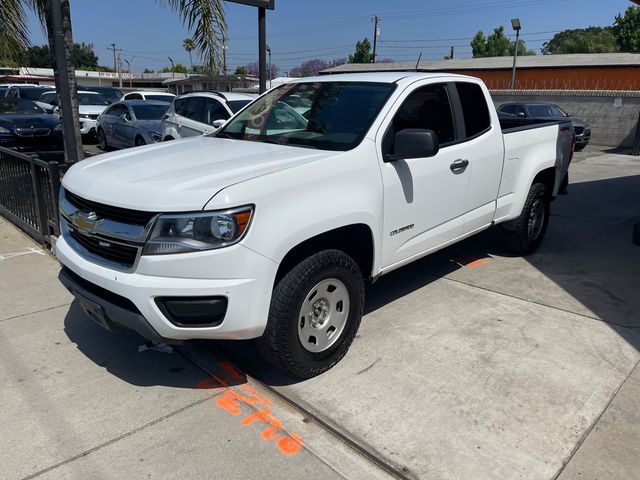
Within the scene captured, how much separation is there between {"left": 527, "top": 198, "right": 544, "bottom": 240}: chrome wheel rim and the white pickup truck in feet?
3.76

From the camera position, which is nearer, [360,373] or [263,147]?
[360,373]

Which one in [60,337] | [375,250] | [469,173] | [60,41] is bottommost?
[60,337]

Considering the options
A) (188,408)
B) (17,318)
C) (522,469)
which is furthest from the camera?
(17,318)

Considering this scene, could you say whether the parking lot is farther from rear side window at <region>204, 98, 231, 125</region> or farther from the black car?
the black car

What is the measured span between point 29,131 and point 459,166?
1046 centimetres

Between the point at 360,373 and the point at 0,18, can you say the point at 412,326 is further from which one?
the point at 0,18

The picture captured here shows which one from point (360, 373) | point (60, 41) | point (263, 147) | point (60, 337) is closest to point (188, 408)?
point (360, 373)

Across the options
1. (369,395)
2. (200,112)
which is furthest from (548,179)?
(200,112)

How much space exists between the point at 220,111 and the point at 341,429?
7.65 m

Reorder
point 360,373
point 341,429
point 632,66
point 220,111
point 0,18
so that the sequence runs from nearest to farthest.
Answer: point 341,429
point 360,373
point 0,18
point 220,111
point 632,66

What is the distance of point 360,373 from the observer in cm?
352

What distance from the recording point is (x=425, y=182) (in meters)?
3.99

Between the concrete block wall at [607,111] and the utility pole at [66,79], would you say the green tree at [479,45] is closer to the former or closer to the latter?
the concrete block wall at [607,111]

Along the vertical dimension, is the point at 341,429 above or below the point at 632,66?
below
